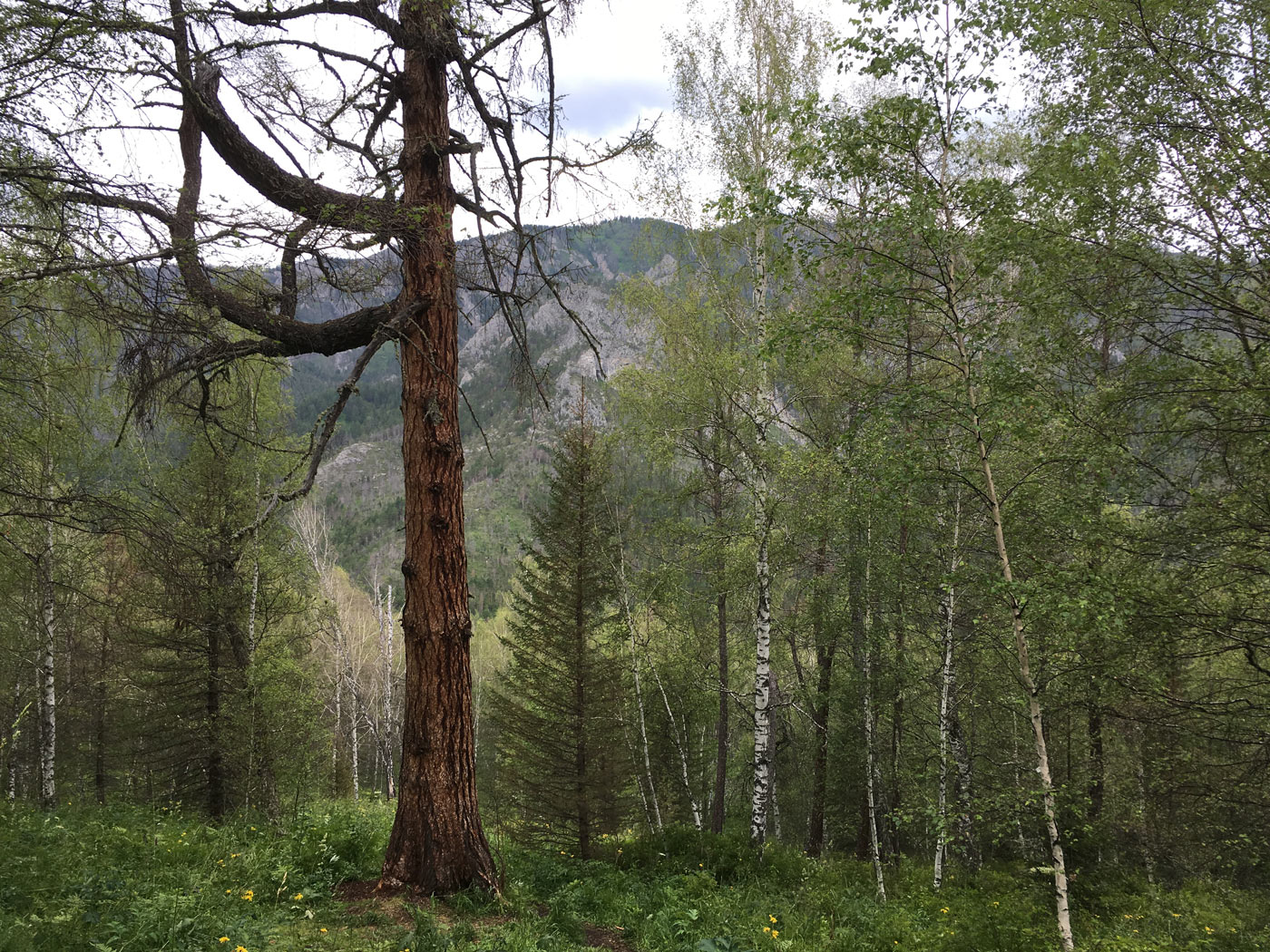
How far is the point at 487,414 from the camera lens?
522 ft

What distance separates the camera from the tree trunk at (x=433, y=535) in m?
4.44

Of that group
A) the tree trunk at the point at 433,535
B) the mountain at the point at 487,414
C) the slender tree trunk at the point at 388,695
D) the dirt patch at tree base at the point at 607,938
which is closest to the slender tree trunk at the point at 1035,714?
the mountain at the point at 487,414

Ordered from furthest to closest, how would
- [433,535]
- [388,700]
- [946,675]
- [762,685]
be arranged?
1. [388,700]
2. [946,675]
3. [762,685]
4. [433,535]

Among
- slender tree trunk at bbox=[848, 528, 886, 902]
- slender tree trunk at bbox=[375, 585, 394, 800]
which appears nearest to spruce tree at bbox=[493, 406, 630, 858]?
slender tree trunk at bbox=[848, 528, 886, 902]

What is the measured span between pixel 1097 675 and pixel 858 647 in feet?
16.7

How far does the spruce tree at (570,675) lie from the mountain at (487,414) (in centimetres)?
94

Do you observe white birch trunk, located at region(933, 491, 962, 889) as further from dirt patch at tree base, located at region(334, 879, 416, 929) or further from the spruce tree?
dirt patch at tree base, located at region(334, 879, 416, 929)

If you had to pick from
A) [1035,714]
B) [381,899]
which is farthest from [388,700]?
[1035,714]

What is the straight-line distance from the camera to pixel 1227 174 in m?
5.20

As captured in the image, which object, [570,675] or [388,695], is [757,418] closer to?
[570,675]

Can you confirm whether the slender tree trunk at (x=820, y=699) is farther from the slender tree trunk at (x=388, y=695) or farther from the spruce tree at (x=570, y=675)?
the slender tree trunk at (x=388, y=695)

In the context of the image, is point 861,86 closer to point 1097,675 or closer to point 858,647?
point 858,647

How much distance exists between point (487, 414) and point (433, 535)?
159 meters

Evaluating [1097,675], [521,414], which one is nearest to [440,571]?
[521,414]
